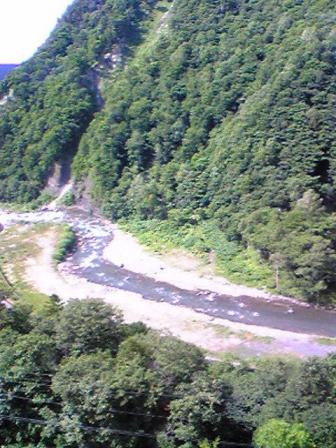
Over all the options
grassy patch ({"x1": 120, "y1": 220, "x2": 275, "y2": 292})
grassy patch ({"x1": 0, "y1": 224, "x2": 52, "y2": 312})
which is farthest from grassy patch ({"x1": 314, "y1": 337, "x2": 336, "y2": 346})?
grassy patch ({"x1": 0, "y1": 224, "x2": 52, "y2": 312})

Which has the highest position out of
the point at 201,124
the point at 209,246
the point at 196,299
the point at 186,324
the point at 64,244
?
the point at 201,124

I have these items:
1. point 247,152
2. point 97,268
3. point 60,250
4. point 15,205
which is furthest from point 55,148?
point 247,152

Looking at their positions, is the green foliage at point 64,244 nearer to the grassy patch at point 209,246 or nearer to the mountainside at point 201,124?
the grassy patch at point 209,246

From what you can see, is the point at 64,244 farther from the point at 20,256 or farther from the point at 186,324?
the point at 186,324

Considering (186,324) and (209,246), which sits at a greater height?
(209,246)

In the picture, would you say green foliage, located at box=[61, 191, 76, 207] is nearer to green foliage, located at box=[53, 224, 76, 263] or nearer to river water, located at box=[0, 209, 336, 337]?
river water, located at box=[0, 209, 336, 337]

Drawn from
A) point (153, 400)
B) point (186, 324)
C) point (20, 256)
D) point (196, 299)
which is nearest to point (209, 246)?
point (196, 299)
